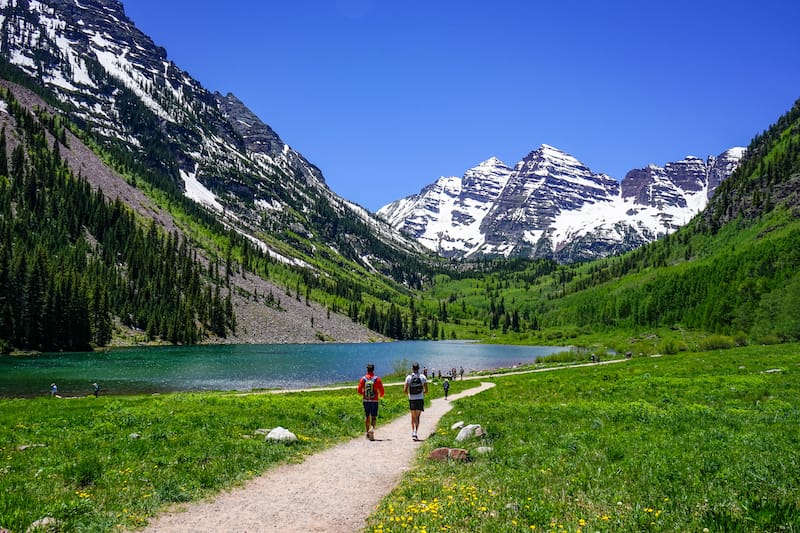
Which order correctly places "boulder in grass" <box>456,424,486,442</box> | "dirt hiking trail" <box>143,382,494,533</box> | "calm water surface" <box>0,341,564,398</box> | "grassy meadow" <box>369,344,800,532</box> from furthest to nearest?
1. "calm water surface" <box>0,341,564,398</box>
2. "boulder in grass" <box>456,424,486,442</box>
3. "dirt hiking trail" <box>143,382,494,533</box>
4. "grassy meadow" <box>369,344,800,532</box>

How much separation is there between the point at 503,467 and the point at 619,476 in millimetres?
3652

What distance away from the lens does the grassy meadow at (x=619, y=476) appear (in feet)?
32.4

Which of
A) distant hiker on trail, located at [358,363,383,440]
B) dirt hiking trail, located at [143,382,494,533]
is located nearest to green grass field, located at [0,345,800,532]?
dirt hiking trail, located at [143,382,494,533]

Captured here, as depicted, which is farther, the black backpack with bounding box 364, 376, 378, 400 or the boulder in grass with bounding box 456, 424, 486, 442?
the black backpack with bounding box 364, 376, 378, 400

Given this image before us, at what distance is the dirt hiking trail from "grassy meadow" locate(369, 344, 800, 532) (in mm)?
958

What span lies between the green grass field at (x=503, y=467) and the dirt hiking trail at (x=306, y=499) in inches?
A: 26.3

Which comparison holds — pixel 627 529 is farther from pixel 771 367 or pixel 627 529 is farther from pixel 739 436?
pixel 771 367

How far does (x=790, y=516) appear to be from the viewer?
27.8 feet

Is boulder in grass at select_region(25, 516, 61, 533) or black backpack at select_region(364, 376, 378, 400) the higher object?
Result: black backpack at select_region(364, 376, 378, 400)

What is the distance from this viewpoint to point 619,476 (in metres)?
12.9

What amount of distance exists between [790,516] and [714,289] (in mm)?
179556

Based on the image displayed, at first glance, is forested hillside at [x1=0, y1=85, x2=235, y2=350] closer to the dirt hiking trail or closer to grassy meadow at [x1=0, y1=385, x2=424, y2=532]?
grassy meadow at [x1=0, y1=385, x2=424, y2=532]

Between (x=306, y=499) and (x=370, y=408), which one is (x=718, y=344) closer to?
(x=370, y=408)

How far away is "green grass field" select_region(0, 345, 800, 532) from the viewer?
34.0ft
